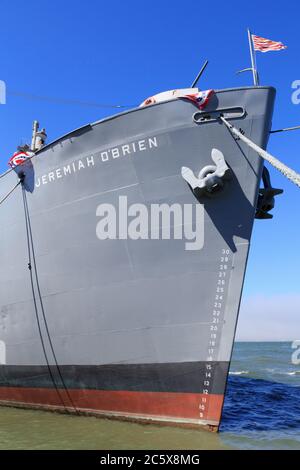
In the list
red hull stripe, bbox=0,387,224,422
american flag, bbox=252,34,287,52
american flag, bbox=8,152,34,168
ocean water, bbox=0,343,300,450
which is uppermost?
american flag, bbox=252,34,287,52

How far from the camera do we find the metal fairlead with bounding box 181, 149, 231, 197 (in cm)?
776

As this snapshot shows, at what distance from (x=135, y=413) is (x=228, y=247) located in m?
3.70

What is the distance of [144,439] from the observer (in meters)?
6.96

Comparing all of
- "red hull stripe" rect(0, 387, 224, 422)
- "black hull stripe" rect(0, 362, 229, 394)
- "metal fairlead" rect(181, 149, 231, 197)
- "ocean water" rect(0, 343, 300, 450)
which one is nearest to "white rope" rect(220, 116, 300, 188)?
"metal fairlead" rect(181, 149, 231, 197)

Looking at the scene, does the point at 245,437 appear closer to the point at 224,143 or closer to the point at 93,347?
the point at 93,347

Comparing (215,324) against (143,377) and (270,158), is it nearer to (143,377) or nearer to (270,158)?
(143,377)

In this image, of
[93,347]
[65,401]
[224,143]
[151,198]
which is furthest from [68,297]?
[224,143]

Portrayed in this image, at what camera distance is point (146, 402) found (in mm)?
7973

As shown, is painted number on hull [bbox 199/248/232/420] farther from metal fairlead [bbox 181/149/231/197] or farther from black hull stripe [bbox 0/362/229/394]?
metal fairlead [bbox 181/149/231/197]

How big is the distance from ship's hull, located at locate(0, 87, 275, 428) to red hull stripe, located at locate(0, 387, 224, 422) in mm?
20

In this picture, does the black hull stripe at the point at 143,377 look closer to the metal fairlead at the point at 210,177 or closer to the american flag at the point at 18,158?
the metal fairlead at the point at 210,177

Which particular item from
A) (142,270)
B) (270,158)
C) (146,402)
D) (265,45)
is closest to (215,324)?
(142,270)

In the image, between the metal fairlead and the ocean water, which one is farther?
the metal fairlead

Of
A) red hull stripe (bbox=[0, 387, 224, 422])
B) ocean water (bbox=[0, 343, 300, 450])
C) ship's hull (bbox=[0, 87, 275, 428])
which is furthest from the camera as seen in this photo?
ship's hull (bbox=[0, 87, 275, 428])
